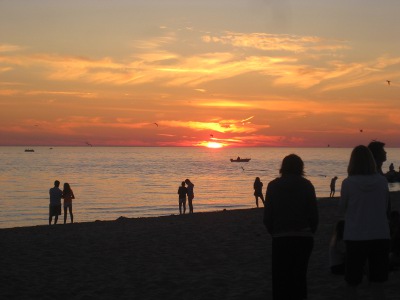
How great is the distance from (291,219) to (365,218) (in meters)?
0.82

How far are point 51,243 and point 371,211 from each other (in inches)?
421

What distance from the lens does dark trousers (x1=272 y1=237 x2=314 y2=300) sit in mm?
6113

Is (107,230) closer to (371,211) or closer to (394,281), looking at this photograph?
(394,281)

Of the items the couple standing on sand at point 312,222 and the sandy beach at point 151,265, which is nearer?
the couple standing on sand at point 312,222

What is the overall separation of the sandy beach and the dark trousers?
2264mm

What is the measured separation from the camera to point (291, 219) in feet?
20.0

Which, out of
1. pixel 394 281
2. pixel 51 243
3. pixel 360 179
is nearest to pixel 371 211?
pixel 360 179

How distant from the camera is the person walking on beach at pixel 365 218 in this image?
20.5ft

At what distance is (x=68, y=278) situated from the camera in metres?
10.5

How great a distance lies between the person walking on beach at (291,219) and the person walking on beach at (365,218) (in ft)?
1.49

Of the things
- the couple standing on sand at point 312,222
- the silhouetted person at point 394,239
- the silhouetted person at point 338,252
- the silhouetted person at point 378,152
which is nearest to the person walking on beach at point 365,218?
the couple standing on sand at point 312,222

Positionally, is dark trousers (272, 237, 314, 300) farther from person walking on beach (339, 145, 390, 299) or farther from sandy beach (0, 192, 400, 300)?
sandy beach (0, 192, 400, 300)

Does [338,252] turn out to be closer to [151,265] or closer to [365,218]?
[365,218]

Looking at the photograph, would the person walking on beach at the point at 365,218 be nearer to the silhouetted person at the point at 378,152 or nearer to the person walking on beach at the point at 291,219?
the person walking on beach at the point at 291,219
